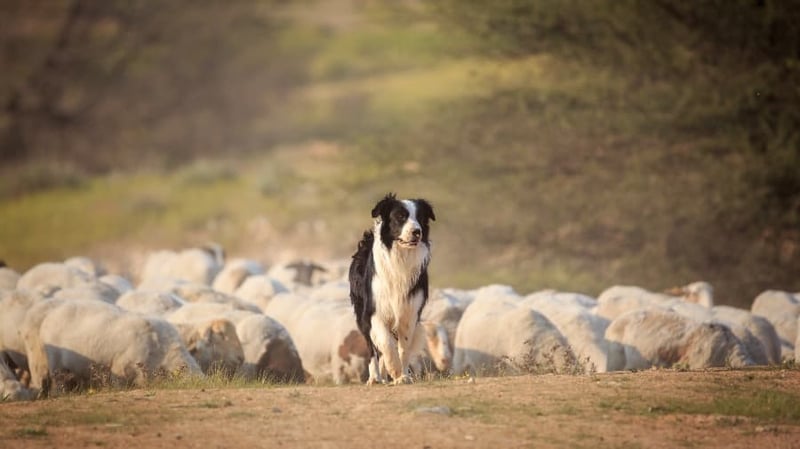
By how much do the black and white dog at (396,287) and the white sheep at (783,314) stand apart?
510cm

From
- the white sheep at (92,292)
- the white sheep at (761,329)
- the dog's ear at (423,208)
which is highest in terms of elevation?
the dog's ear at (423,208)

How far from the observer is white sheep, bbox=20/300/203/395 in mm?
11570

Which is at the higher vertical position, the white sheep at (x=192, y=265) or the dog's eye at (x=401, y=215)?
the white sheep at (x=192, y=265)

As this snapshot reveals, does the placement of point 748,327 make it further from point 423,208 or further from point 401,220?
point 401,220

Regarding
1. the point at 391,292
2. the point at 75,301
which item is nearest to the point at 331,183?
the point at 75,301

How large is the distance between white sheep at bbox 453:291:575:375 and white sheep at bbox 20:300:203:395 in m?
2.73

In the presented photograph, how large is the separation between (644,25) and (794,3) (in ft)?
8.27

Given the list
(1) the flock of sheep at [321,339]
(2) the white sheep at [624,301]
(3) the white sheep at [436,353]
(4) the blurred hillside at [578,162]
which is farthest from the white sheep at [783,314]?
(4) the blurred hillside at [578,162]

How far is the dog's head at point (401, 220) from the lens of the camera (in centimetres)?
1028

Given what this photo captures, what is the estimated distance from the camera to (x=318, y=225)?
33.1m

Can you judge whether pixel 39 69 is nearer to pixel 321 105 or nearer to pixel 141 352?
pixel 321 105

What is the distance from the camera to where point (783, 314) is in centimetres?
1554

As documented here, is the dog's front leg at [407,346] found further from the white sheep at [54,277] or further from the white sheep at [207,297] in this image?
the white sheep at [54,277]

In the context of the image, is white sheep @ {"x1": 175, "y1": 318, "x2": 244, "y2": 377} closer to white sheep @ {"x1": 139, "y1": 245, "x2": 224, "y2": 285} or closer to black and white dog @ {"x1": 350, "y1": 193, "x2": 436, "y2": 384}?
black and white dog @ {"x1": 350, "y1": 193, "x2": 436, "y2": 384}
